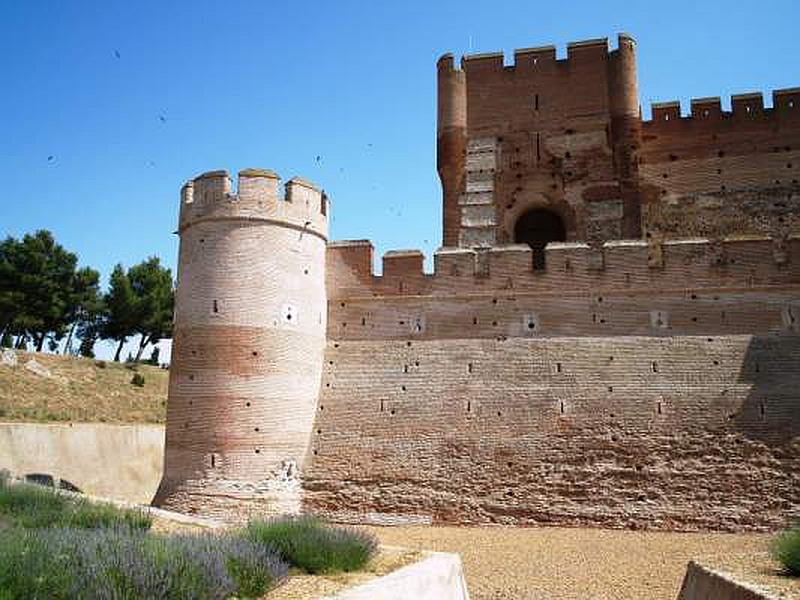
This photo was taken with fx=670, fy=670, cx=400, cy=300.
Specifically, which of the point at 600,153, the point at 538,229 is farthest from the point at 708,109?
the point at 538,229

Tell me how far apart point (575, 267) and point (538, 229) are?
515 centimetres

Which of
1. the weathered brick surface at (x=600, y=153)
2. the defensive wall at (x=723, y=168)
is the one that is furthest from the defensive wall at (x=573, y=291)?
the defensive wall at (x=723, y=168)

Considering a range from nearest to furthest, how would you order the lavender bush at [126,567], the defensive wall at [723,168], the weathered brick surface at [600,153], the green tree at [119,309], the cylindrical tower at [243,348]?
the lavender bush at [126,567], the cylindrical tower at [243,348], the defensive wall at [723,168], the weathered brick surface at [600,153], the green tree at [119,309]

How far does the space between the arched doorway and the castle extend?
4635 mm

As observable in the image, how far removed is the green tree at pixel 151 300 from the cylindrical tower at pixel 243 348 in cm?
2941

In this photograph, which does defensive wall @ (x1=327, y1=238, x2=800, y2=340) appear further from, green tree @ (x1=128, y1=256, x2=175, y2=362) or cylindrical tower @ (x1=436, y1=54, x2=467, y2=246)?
green tree @ (x1=128, y1=256, x2=175, y2=362)

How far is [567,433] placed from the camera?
44.0ft

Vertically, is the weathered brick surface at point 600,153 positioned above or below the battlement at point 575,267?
above

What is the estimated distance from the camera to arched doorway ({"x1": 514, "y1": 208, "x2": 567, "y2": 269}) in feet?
63.1

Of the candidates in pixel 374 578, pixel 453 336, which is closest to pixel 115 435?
pixel 453 336

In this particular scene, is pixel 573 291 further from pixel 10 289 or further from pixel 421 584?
pixel 10 289

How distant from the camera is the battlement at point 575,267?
1385cm

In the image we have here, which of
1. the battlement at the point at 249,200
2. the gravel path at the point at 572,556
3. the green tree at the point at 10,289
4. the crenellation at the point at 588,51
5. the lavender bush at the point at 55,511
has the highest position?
the crenellation at the point at 588,51

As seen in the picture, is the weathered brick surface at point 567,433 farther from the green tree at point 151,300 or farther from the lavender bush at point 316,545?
the green tree at point 151,300
